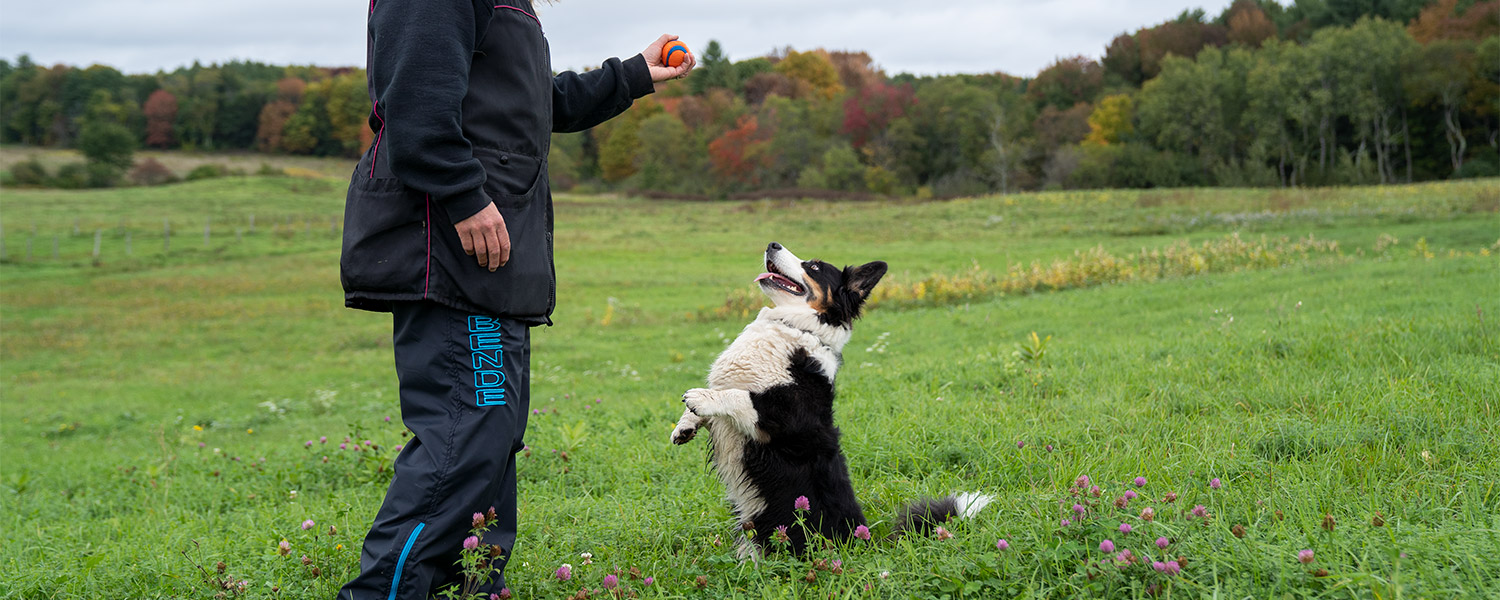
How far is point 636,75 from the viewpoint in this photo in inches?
130

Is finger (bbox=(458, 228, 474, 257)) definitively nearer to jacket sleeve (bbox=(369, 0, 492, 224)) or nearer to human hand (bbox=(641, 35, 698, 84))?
jacket sleeve (bbox=(369, 0, 492, 224))

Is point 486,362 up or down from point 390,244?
down

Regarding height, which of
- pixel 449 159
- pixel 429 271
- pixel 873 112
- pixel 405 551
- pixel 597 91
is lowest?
pixel 405 551

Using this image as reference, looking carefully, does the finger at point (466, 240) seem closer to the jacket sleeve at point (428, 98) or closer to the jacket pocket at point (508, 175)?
the jacket sleeve at point (428, 98)

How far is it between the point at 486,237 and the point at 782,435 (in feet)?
4.36

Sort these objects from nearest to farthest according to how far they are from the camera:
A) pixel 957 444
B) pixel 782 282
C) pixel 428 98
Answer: pixel 428 98, pixel 782 282, pixel 957 444

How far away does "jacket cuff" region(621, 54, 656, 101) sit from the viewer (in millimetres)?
3311

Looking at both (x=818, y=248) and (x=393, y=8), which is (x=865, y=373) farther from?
(x=818, y=248)

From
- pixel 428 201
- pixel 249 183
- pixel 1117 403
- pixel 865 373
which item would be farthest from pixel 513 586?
pixel 249 183

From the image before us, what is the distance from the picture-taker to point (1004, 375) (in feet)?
20.3

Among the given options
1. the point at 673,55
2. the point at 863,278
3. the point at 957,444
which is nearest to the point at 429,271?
the point at 673,55

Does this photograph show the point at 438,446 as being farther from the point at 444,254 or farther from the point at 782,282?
the point at 782,282

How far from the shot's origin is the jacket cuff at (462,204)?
2.32m

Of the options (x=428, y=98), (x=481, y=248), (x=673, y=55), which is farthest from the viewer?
(x=673, y=55)
